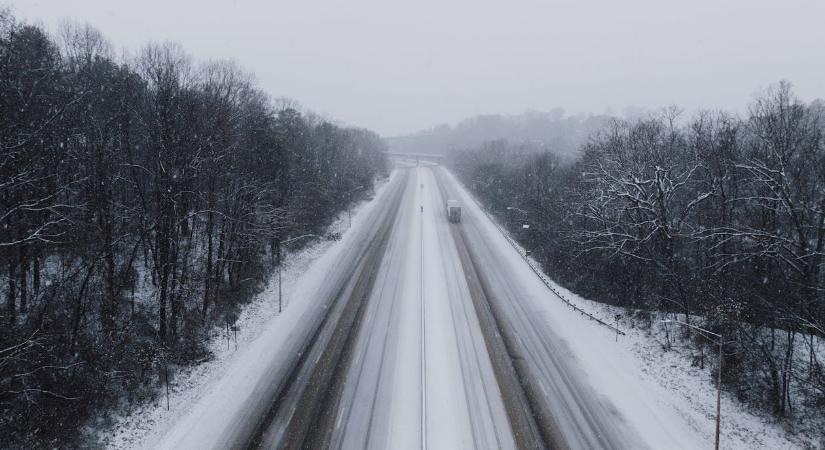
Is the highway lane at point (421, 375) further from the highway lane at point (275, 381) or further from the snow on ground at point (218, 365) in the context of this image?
the snow on ground at point (218, 365)

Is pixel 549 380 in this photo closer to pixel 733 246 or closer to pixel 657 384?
pixel 657 384

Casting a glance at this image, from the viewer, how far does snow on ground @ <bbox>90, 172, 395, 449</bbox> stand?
17.2 metres

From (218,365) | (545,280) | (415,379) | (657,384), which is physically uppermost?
(545,280)

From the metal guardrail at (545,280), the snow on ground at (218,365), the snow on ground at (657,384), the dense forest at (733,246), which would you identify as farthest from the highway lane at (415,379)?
the dense forest at (733,246)

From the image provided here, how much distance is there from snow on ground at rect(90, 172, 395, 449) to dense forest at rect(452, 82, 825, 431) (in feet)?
72.8

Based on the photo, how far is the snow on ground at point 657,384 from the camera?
17969mm

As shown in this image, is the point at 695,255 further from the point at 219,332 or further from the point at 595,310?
the point at 219,332

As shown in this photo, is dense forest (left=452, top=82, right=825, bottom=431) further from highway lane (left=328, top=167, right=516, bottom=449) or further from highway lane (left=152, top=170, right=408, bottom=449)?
highway lane (left=152, top=170, right=408, bottom=449)

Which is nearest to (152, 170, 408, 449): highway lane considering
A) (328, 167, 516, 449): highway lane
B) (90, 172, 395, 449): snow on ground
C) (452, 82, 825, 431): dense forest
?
(90, 172, 395, 449): snow on ground

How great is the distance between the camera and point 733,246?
2903cm

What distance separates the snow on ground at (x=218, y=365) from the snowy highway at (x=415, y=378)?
47 cm

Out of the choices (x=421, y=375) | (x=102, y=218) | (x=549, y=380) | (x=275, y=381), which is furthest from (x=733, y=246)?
(x=102, y=218)

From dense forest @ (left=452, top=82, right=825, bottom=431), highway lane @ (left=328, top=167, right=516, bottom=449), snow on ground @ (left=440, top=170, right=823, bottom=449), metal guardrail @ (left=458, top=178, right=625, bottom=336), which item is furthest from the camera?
metal guardrail @ (left=458, top=178, right=625, bottom=336)

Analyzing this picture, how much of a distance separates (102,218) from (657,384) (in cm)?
3245
